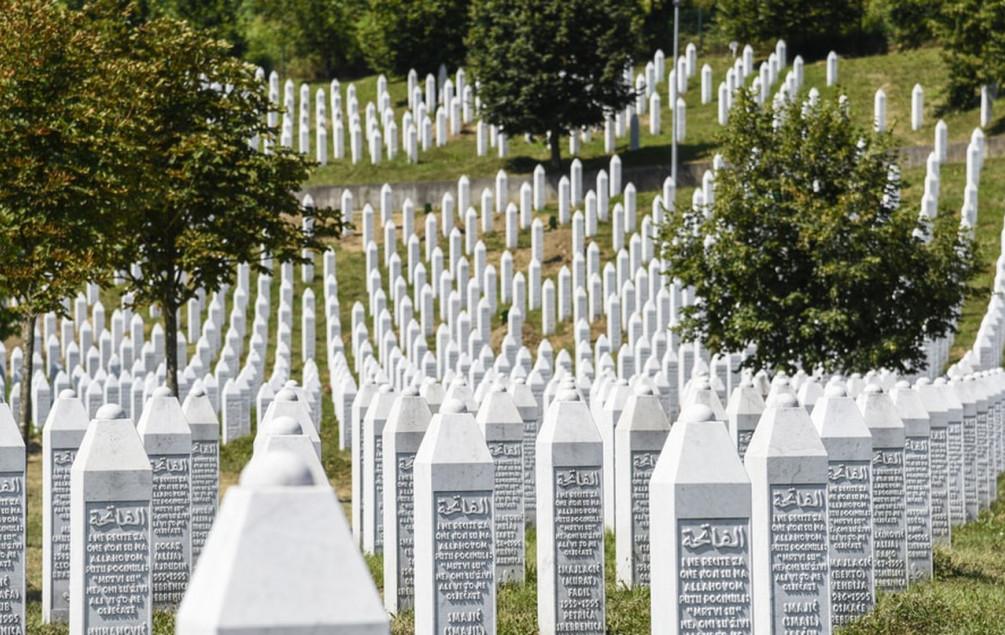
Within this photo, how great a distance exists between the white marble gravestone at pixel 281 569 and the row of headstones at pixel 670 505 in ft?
16.1

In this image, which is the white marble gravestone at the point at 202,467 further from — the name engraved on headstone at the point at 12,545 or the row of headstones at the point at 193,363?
the row of headstones at the point at 193,363

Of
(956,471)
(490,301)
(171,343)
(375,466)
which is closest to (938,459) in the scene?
(956,471)

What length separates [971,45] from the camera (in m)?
56.1

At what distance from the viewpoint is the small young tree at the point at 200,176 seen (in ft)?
86.8

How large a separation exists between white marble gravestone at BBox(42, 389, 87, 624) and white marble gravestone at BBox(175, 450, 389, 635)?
942 centimetres

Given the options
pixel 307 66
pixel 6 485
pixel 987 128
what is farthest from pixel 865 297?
pixel 307 66

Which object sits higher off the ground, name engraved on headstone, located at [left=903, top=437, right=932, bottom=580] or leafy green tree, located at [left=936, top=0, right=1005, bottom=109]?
leafy green tree, located at [left=936, top=0, right=1005, bottom=109]

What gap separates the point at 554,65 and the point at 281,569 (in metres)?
52.5

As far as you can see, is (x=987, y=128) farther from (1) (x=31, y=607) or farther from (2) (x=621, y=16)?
(1) (x=31, y=607)

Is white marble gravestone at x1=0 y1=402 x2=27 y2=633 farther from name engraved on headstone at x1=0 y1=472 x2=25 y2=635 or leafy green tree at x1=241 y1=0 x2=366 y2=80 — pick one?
leafy green tree at x1=241 y1=0 x2=366 y2=80

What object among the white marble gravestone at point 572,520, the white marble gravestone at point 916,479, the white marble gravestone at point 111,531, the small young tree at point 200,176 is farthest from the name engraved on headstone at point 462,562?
the small young tree at point 200,176

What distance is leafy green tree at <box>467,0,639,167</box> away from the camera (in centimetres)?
5541

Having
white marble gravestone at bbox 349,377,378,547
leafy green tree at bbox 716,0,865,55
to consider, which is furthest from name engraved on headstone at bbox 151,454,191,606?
leafy green tree at bbox 716,0,865,55

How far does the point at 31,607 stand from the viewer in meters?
15.3
